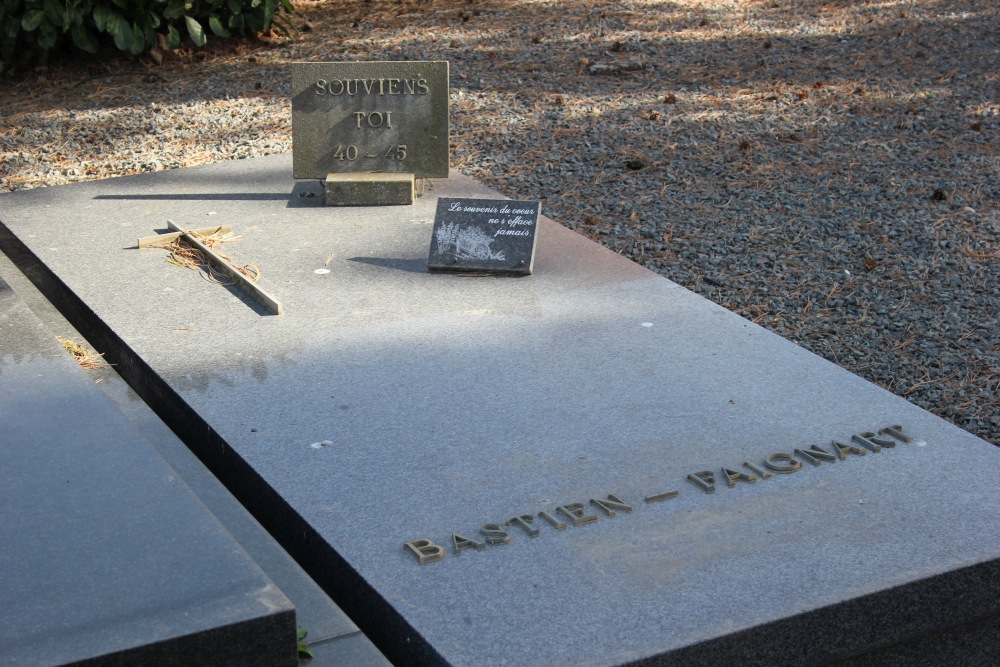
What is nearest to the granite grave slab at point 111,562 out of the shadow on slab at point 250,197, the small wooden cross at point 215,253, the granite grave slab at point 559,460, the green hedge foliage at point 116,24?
the granite grave slab at point 559,460

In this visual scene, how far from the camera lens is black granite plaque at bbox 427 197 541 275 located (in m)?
4.45

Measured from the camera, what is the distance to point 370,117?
5367 mm

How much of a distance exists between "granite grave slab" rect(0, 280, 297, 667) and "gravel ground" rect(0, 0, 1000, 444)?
256 centimetres

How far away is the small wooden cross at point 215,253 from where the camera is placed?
4.08 meters

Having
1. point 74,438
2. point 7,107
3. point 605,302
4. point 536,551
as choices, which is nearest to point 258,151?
point 7,107

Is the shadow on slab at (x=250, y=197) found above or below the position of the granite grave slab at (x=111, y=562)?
above

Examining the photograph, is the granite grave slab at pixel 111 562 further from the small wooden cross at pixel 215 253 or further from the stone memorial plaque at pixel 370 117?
the stone memorial plaque at pixel 370 117

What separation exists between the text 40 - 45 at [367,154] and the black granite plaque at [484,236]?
3.41 feet

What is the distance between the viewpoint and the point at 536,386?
11.4ft

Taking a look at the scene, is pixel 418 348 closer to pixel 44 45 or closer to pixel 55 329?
pixel 55 329

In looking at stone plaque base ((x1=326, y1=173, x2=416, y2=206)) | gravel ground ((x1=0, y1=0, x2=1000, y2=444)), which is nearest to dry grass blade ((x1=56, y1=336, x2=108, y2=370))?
stone plaque base ((x1=326, y1=173, x2=416, y2=206))

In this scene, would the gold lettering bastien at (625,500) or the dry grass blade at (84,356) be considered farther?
the dry grass blade at (84,356)

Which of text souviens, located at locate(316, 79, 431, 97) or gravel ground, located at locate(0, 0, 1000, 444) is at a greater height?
text souviens, located at locate(316, 79, 431, 97)

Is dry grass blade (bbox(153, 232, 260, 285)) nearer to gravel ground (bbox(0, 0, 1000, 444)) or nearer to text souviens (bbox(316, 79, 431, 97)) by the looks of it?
text souviens (bbox(316, 79, 431, 97))
